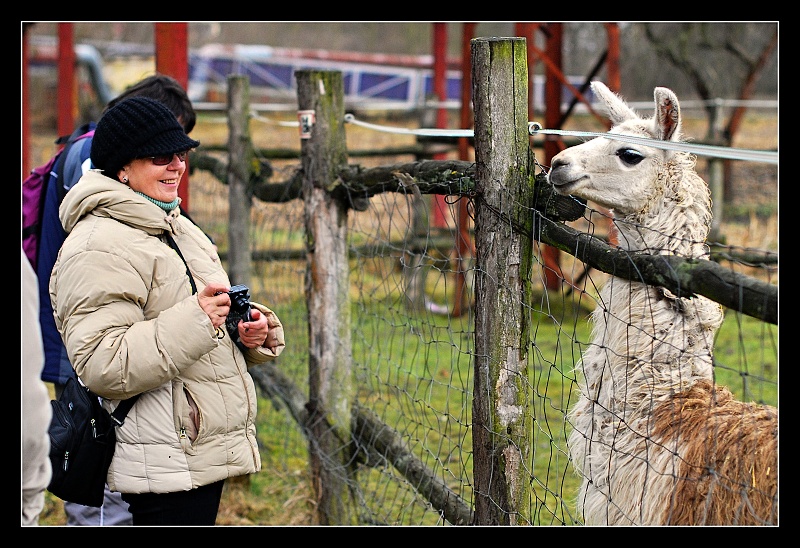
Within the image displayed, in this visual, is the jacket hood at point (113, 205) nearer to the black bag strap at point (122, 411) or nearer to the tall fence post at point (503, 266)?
the black bag strap at point (122, 411)

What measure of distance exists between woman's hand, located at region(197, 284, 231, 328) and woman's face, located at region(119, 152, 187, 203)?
342 mm

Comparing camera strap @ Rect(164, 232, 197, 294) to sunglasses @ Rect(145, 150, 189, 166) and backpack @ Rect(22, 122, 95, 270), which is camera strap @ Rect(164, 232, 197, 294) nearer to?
sunglasses @ Rect(145, 150, 189, 166)

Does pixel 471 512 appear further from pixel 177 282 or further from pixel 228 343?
pixel 177 282

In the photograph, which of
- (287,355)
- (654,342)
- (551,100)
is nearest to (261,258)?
(287,355)

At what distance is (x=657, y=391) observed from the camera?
2668 mm

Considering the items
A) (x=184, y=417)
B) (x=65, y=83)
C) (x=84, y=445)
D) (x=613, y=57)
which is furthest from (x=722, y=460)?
(x=65, y=83)

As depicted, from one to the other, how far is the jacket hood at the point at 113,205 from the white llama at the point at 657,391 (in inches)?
44.5

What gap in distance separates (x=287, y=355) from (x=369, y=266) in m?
4.86

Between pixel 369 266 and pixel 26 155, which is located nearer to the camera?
pixel 26 155

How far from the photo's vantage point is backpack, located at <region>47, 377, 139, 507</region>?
241 cm

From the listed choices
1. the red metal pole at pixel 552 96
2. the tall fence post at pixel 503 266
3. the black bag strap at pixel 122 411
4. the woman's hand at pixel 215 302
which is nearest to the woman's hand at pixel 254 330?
the woman's hand at pixel 215 302

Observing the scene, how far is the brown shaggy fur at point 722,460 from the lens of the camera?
7.43ft

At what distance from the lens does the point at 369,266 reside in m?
10.3

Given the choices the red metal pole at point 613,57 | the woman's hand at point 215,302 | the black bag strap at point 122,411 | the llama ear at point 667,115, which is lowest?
the black bag strap at point 122,411
